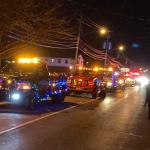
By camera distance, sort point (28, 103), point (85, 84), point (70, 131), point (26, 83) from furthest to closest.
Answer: point (85, 84) → point (28, 103) → point (26, 83) → point (70, 131)

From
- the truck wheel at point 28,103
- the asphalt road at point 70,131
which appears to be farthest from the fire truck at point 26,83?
the asphalt road at point 70,131

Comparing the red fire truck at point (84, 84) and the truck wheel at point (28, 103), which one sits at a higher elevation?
the red fire truck at point (84, 84)

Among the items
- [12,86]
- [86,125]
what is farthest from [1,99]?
[86,125]

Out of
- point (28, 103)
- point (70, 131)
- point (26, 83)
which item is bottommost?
point (70, 131)

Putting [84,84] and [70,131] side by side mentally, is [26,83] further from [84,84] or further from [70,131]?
[84,84]

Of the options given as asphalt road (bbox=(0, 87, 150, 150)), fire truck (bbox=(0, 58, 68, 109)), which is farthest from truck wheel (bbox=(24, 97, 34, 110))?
asphalt road (bbox=(0, 87, 150, 150))

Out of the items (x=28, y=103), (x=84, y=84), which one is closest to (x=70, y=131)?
(x=28, y=103)

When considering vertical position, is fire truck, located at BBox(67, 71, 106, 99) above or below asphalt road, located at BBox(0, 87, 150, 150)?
above

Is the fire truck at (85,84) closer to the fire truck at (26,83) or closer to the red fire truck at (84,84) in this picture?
the red fire truck at (84,84)

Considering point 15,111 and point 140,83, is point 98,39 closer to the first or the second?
point 140,83

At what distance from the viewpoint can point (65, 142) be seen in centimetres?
1100

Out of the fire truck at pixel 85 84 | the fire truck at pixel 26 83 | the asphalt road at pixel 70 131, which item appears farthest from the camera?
the fire truck at pixel 85 84

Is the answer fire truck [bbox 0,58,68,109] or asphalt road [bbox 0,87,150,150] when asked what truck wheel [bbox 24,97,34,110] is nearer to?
fire truck [bbox 0,58,68,109]

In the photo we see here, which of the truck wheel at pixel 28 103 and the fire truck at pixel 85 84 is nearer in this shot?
the truck wheel at pixel 28 103
